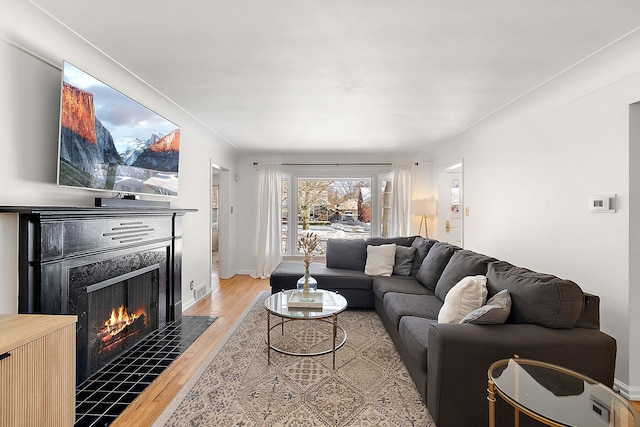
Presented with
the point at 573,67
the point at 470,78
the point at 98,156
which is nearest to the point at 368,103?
the point at 470,78

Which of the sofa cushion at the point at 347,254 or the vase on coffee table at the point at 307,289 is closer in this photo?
the vase on coffee table at the point at 307,289

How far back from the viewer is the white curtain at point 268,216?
6.13m

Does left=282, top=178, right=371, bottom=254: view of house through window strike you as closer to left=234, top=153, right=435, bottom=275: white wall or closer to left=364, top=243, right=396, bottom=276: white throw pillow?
left=234, top=153, right=435, bottom=275: white wall

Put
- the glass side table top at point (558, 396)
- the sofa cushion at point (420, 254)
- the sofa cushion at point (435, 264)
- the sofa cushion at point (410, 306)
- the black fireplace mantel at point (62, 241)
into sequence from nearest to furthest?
the glass side table top at point (558, 396) → the black fireplace mantel at point (62, 241) → the sofa cushion at point (410, 306) → the sofa cushion at point (435, 264) → the sofa cushion at point (420, 254)

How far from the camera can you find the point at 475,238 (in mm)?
4539

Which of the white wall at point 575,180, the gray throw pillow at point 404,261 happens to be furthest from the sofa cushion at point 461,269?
the gray throw pillow at point 404,261

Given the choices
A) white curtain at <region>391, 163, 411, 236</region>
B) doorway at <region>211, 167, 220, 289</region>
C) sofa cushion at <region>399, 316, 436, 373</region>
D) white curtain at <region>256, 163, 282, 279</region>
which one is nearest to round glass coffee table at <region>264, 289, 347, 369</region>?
sofa cushion at <region>399, 316, 436, 373</region>

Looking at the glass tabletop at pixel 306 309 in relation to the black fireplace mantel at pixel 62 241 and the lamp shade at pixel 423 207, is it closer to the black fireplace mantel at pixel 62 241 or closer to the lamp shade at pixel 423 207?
the black fireplace mantel at pixel 62 241

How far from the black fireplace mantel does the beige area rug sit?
1.05 metres

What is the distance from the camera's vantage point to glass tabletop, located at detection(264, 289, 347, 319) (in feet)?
8.87

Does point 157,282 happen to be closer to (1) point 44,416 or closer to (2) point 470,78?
(1) point 44,416

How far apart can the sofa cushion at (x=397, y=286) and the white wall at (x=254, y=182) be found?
8.15ft

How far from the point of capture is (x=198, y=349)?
2.97 meters

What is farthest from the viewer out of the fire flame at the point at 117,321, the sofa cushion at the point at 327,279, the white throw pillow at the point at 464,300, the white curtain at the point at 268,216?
the white curtain at the point at 268,216
